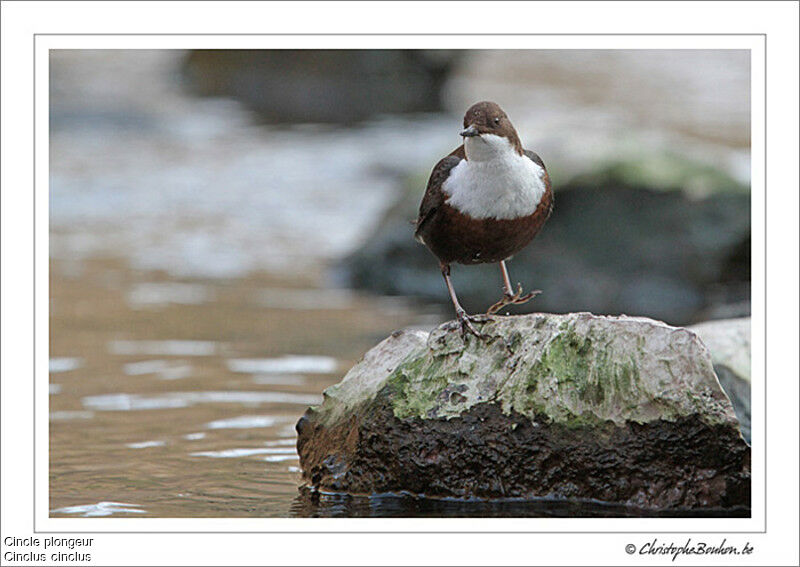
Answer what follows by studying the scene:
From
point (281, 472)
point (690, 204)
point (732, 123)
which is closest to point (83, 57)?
point (732, 123)

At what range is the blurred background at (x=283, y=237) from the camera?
215 inches

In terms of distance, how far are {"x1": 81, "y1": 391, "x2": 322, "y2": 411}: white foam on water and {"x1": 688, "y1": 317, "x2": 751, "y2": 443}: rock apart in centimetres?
201

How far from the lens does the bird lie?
4.29m

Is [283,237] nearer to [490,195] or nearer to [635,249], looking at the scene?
[635,249]

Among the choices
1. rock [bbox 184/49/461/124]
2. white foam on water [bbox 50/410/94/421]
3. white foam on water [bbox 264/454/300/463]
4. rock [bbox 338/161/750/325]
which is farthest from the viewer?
rock [bbox 184/49/461/124]

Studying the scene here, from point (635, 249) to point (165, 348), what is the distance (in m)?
4.00

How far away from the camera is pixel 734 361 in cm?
517

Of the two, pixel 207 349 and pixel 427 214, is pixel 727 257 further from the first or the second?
pixel 427 214

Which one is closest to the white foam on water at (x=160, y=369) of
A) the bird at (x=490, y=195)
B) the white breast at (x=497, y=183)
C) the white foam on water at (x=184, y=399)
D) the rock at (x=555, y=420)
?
the white foam on water at (x=184, y=399)

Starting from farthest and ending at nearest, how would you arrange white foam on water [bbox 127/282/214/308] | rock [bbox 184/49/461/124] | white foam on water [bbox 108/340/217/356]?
rock [bbox 184/49/461/124]
white foam on water [bbox 127/282/214/308]
white foam on water [bbox 108/340/217/356]

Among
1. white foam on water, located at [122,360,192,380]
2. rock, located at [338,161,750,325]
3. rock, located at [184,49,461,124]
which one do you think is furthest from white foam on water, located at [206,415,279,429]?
rock, located at [184,49,461,124]

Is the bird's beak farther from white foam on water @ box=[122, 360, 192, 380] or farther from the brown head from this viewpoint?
white foam on water @ box=[122, 360, 192, 380]

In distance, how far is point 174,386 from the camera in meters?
6.34

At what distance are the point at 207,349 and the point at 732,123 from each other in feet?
37.4
